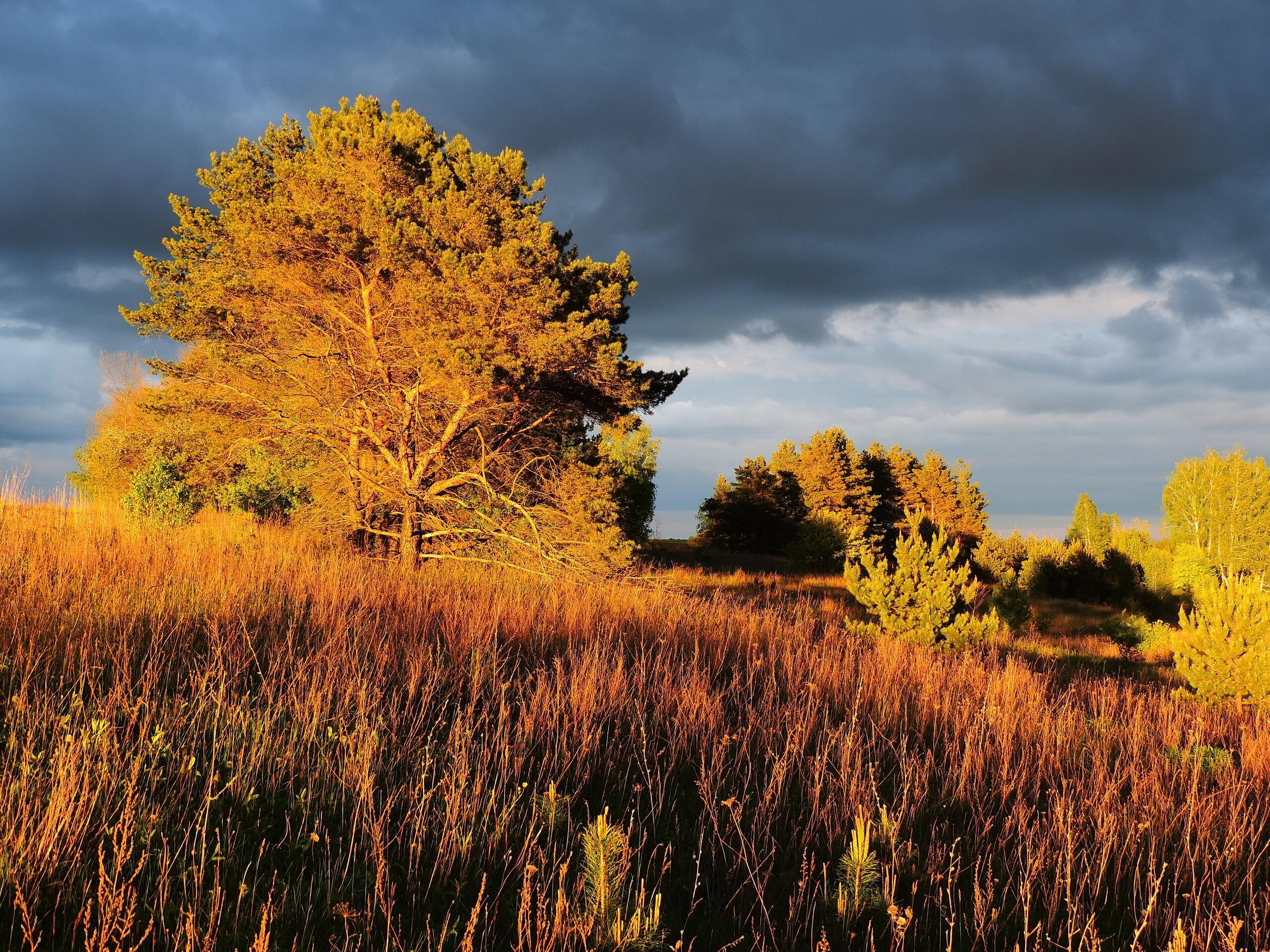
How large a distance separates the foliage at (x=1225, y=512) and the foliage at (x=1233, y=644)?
165 ft

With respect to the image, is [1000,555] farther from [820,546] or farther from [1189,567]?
[1189,567]

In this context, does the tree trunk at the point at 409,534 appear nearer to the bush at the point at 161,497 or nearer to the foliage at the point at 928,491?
the bush at the point at 161,497

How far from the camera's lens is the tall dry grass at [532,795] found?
102 inches

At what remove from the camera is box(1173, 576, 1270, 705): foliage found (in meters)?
9.03

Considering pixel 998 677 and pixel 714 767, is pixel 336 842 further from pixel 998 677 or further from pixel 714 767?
pixel 998 677

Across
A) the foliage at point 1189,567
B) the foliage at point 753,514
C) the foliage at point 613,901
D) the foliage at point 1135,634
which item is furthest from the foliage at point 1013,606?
the foliage at point 1189,567

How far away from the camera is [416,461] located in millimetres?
13750

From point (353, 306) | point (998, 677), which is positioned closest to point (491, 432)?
point (353, 306)

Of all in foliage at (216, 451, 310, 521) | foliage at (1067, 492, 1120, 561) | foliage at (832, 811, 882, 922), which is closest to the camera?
foliage at (832, 811, 882, 922)

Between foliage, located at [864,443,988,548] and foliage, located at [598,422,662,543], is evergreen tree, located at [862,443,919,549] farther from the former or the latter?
foliage, located at [598,422,662,543]

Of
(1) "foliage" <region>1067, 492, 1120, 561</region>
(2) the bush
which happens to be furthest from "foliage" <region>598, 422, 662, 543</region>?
(1) "foliage" <region>1067, 492, 1120, 561</region>

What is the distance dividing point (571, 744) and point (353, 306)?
481 inches

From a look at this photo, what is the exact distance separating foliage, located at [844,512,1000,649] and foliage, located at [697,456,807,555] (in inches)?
1012

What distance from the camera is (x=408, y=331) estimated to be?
42.2 ft
